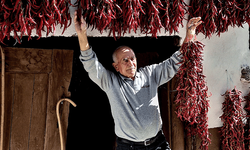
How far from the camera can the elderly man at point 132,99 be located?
1.83 meters

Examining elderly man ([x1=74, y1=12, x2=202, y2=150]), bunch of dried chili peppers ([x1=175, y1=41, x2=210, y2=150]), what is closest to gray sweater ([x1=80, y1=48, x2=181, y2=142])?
elderly man ([x1=74, y1=12, x2=202, y2=150])

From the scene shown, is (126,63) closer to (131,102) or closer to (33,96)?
(131,102)

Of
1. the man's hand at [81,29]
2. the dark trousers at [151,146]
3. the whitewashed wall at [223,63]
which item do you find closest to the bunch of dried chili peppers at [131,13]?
the man's hand at [81,29]

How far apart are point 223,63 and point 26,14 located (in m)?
2.22

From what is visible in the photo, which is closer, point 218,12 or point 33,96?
point 218,12

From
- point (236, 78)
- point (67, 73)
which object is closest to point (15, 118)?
point (67, 73)

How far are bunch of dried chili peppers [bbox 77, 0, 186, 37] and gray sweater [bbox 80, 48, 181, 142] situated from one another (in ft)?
0.97

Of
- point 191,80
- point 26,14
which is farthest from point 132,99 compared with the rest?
point 26,14

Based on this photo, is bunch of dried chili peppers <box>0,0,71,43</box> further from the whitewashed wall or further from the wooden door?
the whitewashed wall

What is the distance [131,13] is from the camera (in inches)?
64.6

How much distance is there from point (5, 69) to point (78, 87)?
0.89 metres

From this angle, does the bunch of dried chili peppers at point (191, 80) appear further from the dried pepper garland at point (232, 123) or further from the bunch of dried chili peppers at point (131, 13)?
the dried pepper garland at point (232, 123)

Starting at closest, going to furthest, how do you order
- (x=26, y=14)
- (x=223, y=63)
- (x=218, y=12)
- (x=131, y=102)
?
1. (x=26, y=14)
2. (x=131, y=102)
3. (x=218, y=12)
4. (x=223, y=63)

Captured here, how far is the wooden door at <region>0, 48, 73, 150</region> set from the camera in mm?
2160
